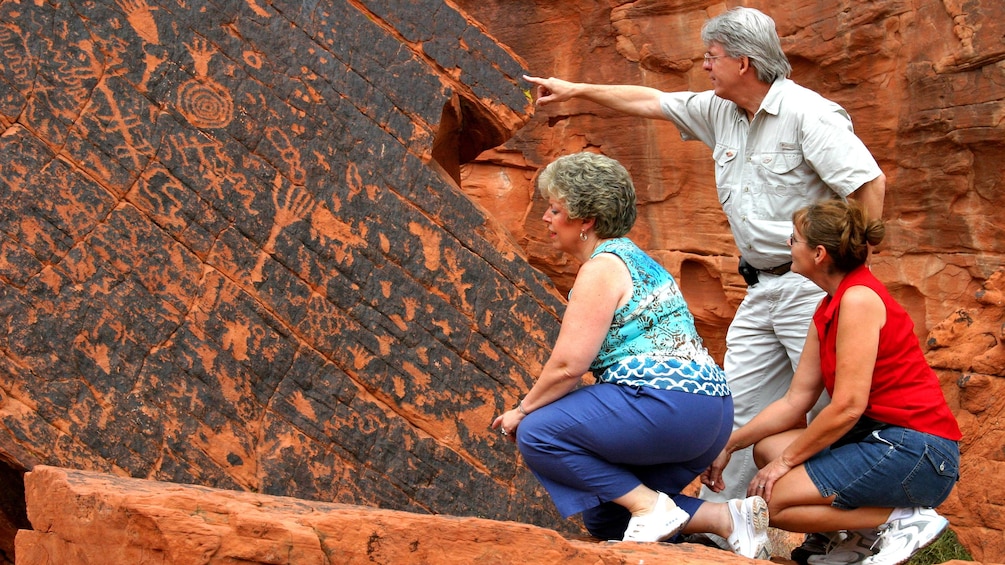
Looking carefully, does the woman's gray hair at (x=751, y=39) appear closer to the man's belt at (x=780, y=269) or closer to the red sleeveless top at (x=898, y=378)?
the man's belt at (x=780, y=269)

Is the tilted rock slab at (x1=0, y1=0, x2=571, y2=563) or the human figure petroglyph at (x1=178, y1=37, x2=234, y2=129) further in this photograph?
the human figure petroglyph at (x1=178, y1=37, x2=234, y2=129)

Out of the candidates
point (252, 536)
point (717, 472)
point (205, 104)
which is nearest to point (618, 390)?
point (717, 472)

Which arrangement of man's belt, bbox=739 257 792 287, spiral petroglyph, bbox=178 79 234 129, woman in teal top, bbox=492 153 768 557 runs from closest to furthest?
1. woman in teal top, bbox=492 153 768 557
2. man's belt, bbox=739 257 792 287
3. spiral petroglyph, bbox=178 79 234 129

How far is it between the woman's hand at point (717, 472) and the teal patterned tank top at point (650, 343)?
0.42 metres

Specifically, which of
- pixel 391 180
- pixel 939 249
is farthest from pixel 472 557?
pixel 939 249

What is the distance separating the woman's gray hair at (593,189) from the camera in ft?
8.79

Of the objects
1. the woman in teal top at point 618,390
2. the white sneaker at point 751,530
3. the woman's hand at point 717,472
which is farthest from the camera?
the woman's hand at point 717,472

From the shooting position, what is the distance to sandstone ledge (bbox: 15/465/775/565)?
2391 millimetres

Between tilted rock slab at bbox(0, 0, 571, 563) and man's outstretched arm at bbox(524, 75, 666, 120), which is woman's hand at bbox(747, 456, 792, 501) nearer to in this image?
tilted rock slab at bbox(0, 0, 571, 563)

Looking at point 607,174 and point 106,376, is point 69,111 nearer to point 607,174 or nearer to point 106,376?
point 106,376

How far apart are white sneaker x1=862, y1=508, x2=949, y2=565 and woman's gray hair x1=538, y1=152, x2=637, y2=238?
42.7 inches

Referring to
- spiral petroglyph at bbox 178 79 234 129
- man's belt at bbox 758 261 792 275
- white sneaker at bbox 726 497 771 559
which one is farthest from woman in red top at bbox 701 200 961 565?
spiral petroglyph at bbox 178 79 234 129

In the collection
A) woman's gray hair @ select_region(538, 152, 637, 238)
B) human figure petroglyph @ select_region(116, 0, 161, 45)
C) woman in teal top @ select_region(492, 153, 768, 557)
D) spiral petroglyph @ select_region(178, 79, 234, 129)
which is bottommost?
woman in teal top @ select_region(492, 153, 768, 557)

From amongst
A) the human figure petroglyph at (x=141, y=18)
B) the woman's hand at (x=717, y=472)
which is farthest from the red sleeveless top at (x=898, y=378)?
the human figure petroglyph at (x=141, y=18)
